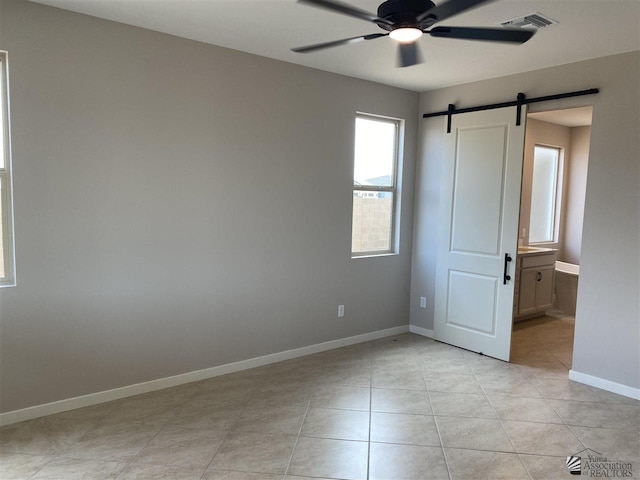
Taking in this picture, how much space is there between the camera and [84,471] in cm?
232

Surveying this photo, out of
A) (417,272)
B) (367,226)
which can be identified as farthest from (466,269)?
(367,226)

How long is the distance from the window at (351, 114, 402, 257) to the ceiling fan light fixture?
2258mm

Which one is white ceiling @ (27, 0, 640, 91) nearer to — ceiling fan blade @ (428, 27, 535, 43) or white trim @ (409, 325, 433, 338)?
ceiling fan blade @ (428, 27, 535, 43)

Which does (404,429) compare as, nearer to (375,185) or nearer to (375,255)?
(375,255)

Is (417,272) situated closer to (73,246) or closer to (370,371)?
(370,371)

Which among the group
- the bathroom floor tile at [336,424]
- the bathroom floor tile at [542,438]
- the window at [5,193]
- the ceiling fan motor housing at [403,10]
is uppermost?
the ceiling fan motor housing at [403,10]

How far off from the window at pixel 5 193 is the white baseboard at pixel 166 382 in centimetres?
85

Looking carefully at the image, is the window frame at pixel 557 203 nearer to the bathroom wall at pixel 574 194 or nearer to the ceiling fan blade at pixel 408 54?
the bathroom wall at pixel 574 194

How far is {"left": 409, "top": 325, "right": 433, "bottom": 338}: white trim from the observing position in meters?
4.78

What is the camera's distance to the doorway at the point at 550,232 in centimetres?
501

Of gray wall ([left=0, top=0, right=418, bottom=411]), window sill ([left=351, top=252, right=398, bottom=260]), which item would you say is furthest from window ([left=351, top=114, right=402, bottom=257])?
gray wall ([left=0, top=0, right=418, bottom=411])

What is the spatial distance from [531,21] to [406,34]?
3.92 feet

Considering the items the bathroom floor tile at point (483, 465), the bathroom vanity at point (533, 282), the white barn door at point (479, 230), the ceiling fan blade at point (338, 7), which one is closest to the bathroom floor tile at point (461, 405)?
the bathroom floor tile at point (483, 465)

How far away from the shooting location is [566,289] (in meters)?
5.78
